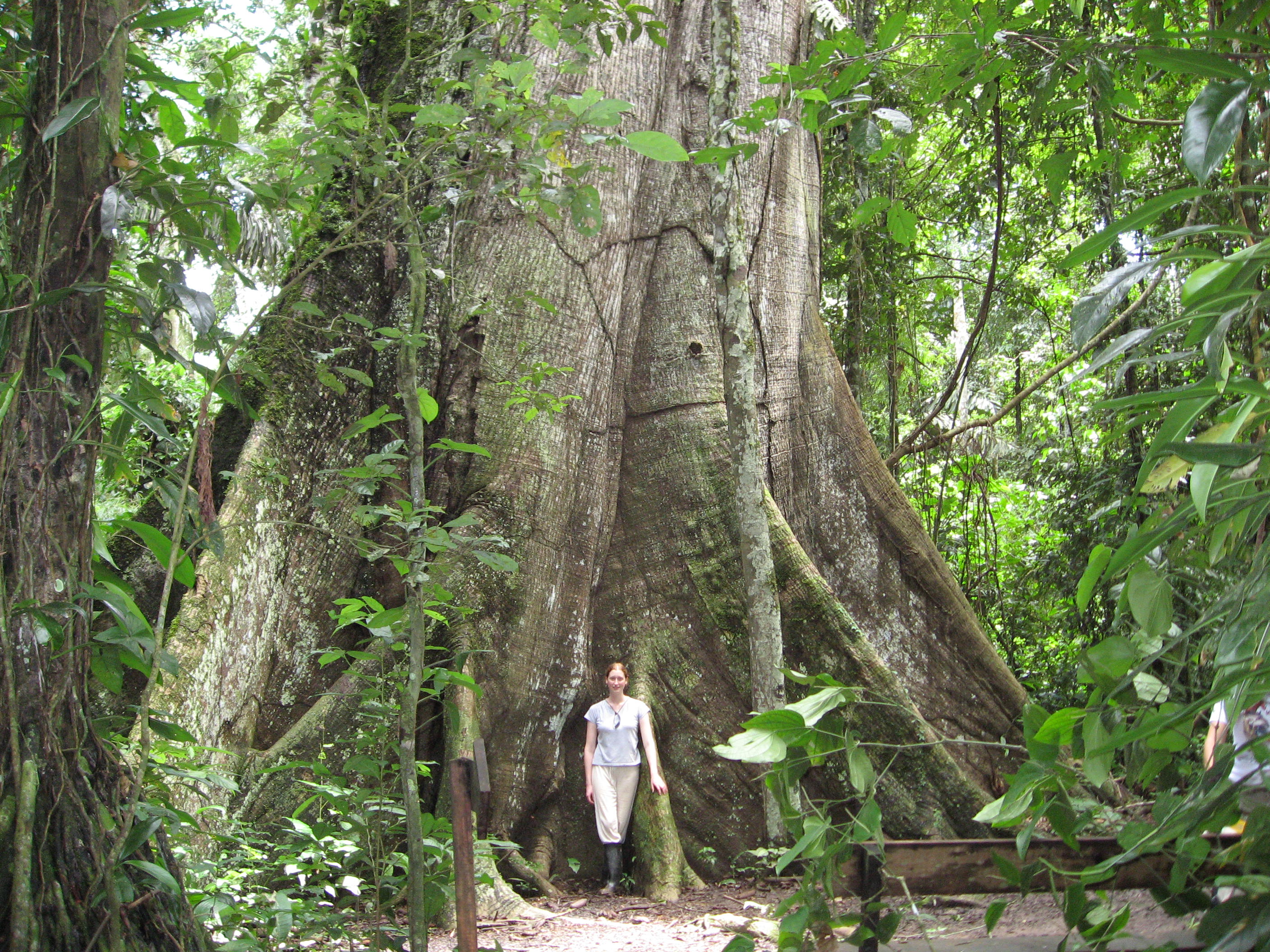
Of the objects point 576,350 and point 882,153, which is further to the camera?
point 576,350

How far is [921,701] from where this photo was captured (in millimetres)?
5223

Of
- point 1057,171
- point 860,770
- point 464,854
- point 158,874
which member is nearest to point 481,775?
point 464,854

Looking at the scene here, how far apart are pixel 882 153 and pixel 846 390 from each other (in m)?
3.84

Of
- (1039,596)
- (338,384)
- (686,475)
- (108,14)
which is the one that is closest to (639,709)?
(686,475)

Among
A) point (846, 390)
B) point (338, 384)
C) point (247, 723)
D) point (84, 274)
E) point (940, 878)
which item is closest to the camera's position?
point (940, 878)

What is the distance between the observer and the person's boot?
459cm

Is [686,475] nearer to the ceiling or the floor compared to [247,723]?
nearer to the ceiling

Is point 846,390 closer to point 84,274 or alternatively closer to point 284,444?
point 284,444

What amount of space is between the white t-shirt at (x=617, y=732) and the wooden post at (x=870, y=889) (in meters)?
3.25

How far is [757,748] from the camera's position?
1156 millimetres

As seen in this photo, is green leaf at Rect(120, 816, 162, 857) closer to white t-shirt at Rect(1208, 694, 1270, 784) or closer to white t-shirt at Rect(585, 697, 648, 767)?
white t-shirt at Rect(1208, 694, 1270, 784)

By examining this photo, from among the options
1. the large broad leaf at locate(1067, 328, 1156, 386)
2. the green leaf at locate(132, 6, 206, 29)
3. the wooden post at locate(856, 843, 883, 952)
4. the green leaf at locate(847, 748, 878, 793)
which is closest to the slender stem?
the green leaf at locate(132, 6, 206, 29)

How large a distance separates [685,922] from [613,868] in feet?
2.23

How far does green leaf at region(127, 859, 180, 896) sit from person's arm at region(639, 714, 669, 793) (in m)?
3.07
